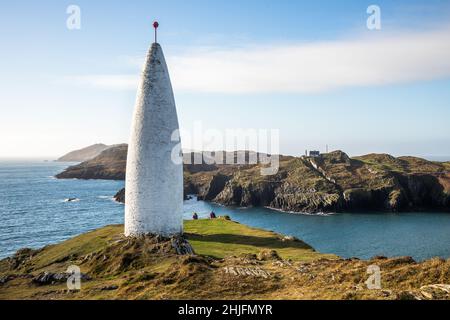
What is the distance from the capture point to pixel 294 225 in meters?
61.7

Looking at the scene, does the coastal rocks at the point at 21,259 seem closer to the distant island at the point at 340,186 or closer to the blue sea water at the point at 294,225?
the blue sea water at the point at 294,225

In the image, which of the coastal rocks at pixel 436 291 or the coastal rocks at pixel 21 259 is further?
the coastal rocks at pixel 21 259

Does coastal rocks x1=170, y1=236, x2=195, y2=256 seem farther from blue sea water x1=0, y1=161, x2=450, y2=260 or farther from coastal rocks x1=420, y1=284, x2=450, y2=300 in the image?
blue sea water x1=0, y1=161, x2=450, y2=260

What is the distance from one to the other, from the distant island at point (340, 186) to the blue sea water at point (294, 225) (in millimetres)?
5275

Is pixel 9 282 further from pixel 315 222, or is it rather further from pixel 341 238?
pixel 315 222

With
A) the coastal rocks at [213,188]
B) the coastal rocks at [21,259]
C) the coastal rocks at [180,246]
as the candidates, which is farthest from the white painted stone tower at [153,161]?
the coastal rocks at [213,188]

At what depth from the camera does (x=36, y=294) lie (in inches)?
648

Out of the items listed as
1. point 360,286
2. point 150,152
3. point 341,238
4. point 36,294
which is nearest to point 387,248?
point 341,238

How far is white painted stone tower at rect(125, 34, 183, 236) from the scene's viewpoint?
80.0 ft

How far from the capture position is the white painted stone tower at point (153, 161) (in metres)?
24.4

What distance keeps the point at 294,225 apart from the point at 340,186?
25.9 m

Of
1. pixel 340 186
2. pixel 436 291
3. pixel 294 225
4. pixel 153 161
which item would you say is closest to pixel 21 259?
pixel 153 161

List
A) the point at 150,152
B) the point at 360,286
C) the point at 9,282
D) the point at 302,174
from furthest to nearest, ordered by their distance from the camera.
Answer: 1. the point at 302,174
2. the point at 150,152
3. the point at 9,282
4. the point at 360,286
